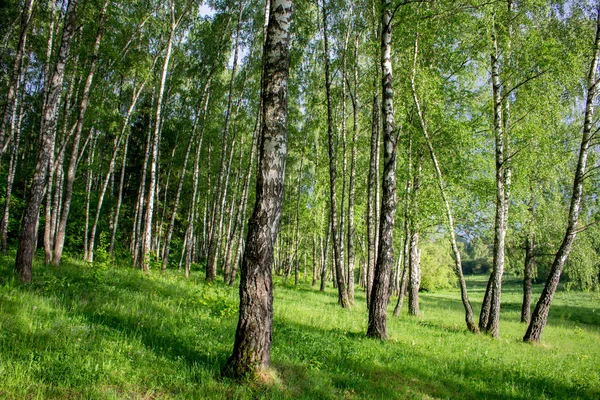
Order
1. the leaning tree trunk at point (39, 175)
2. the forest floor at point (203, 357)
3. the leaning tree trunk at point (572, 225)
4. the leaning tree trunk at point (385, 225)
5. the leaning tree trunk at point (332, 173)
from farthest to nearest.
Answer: the leaning tree trunk at point (332, 173) → the leaning tree trunk at point (572, 225) → the leaning tree trunk at point (385, 225) → the leaning tree trunk at point (39, 175) → the forest floor at point (203, 357)

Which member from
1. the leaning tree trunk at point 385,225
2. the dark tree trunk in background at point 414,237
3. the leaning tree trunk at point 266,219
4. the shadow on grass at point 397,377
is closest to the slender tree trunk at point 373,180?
the dark tree trunk in background at point 414,237

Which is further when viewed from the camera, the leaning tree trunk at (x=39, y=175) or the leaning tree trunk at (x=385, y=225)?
the leaning tree trunk at (x=385, y=225)

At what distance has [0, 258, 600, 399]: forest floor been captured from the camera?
150 inches

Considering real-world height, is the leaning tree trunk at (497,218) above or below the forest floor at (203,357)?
→ above

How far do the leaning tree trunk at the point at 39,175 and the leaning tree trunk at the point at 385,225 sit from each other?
7.72m

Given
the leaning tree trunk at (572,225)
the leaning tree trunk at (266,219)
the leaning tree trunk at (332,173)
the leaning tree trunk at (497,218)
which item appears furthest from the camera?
the leaning tree trunk at (332,173)

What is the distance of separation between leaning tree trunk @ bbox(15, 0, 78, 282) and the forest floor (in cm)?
64

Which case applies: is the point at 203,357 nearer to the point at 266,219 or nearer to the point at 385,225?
the point at 266,219

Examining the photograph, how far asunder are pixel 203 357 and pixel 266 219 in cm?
225

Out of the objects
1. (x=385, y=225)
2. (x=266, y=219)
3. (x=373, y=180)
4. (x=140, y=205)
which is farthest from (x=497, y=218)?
(x=140, y=205)

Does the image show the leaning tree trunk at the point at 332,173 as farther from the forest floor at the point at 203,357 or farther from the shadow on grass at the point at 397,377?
the shadow on grass at the point at 397,377

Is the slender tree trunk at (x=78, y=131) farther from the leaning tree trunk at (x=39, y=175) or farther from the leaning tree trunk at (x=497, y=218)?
the leaning tree trunk at (x=497, y=218)

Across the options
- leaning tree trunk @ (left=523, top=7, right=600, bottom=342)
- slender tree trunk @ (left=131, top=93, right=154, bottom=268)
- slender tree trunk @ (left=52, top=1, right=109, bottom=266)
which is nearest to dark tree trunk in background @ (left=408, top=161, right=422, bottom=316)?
leaning tree trunk @ (left=523, top=7, right=600, bottom=342)

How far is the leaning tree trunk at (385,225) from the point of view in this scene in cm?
812
